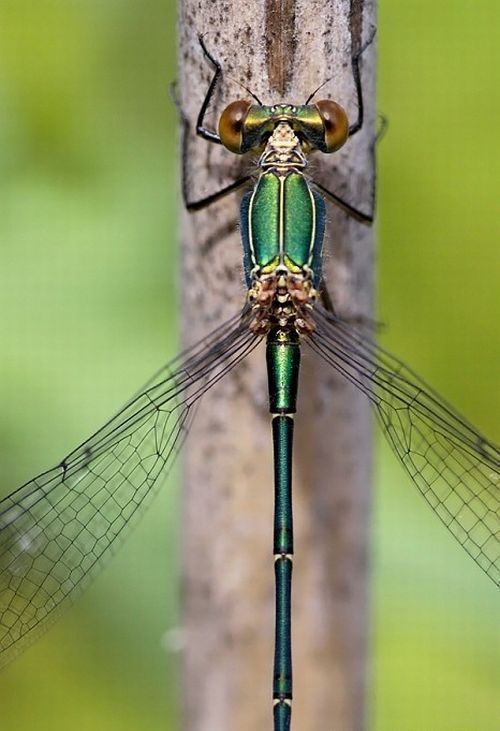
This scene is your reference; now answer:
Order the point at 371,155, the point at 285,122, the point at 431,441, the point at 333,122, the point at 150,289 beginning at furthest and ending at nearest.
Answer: the point at 150,289 < the point at 431,441 < the point at 285,122 < the point at 371,155 < the point at 333,122

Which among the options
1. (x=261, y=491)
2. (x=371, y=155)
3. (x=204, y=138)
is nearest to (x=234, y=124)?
(x=204, y=138)

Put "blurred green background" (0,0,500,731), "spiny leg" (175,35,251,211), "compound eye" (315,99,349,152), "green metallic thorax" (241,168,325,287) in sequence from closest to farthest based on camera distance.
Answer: "spiny leg" (175,35,251,211)
"compound eye" (315,99,349,152)
"green metallic thorax" (241,168,325,287)
"blurred green background" (0,0,500,731)

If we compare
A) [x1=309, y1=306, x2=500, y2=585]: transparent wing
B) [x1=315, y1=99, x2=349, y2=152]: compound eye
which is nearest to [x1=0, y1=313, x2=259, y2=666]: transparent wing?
[x1=309, y1=306, x2=500, y2=585]: transparent wing

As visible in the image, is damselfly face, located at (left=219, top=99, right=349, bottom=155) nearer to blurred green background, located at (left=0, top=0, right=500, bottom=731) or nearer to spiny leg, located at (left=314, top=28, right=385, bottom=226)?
spiny leg, located at (left=314, top=28, right=385, bottom=226)

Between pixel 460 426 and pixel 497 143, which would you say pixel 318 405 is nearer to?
pixel 460 426

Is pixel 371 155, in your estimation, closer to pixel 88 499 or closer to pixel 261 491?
pixel 261 491

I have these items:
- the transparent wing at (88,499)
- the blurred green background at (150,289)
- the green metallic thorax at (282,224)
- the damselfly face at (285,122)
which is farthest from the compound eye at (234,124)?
the blurred green background at (150,289)
